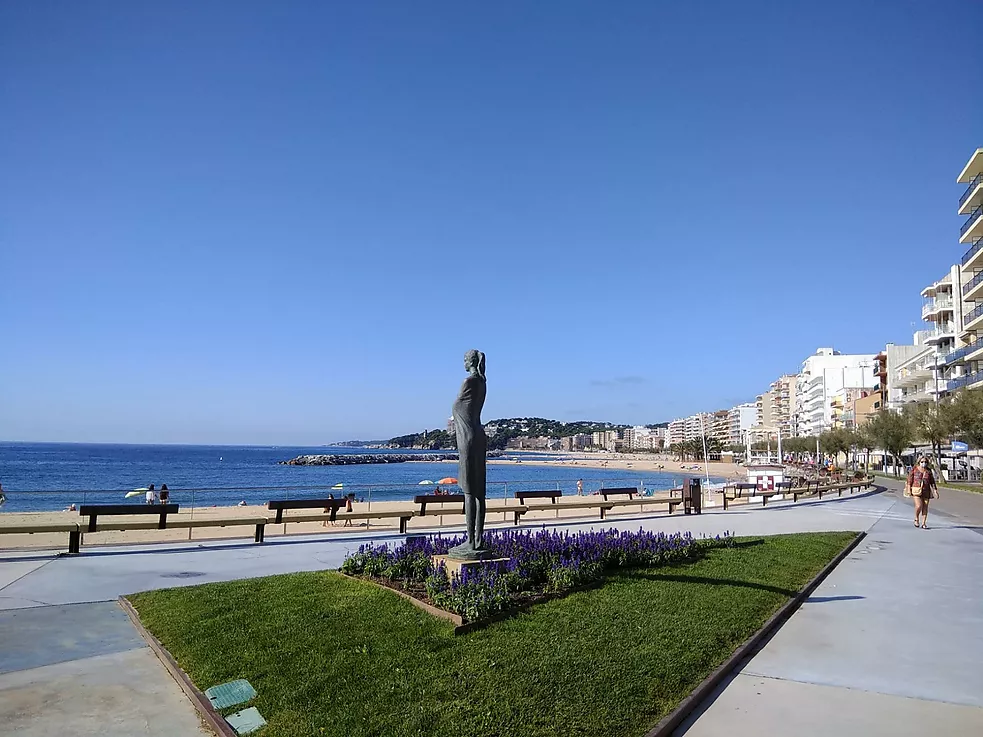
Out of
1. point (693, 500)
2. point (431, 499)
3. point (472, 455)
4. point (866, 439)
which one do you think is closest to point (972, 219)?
point (866, 439)

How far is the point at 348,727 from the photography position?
15.8ft

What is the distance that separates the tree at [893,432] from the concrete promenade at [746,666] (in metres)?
51.1

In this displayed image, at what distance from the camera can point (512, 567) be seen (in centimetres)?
876

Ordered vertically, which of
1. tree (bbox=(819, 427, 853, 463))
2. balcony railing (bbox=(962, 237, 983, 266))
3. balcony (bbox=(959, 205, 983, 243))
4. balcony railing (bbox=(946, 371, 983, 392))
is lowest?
tree (bbox=(819, 427, 853, 463))

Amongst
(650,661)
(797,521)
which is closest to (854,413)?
(797,521)

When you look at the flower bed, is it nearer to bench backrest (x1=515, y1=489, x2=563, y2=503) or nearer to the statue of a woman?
the statue of a woman

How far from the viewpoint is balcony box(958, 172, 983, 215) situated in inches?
Answer: 2113

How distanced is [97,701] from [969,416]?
50.9 m

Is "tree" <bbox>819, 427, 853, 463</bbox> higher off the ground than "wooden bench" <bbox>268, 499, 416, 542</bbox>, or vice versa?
"tree" <bbox>819, 427, 853, 463</bbox>

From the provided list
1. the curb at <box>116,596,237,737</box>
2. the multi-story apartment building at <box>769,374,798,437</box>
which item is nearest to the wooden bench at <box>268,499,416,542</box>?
the curb at <box>116,596,237,737</box>

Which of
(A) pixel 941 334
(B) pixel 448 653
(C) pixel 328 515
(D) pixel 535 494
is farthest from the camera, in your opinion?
(A) pixel 941 334

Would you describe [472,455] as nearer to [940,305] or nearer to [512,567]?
[512,567]

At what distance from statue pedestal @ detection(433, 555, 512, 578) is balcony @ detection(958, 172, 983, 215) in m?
59.5

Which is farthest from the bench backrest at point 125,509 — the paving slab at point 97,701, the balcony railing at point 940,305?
the balcony railing at point 940,305
